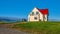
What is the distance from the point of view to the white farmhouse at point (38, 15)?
72688 millimetres

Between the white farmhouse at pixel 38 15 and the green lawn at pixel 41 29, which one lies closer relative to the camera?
the green lawn at pixel 41 29

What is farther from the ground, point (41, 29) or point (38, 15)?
point (38, 15)

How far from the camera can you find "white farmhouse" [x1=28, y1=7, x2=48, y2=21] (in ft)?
238

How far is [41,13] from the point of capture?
245ft

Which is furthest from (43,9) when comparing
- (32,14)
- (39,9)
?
(32,14)

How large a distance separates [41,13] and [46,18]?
11.1ft

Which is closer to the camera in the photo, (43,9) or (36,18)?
(36,18)

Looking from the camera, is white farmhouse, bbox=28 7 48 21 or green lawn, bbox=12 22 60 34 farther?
white farmhouse, bbox=28 7 48 21

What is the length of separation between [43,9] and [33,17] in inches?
314

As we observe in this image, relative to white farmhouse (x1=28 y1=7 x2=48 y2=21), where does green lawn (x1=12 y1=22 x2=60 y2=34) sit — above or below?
below

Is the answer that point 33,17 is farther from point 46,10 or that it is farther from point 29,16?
point 46,10

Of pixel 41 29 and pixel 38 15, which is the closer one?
pixel 41 29

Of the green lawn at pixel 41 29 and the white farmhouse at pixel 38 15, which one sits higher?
the white farmhouse at pixel 38 15

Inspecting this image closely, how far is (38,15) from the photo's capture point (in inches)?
2899
